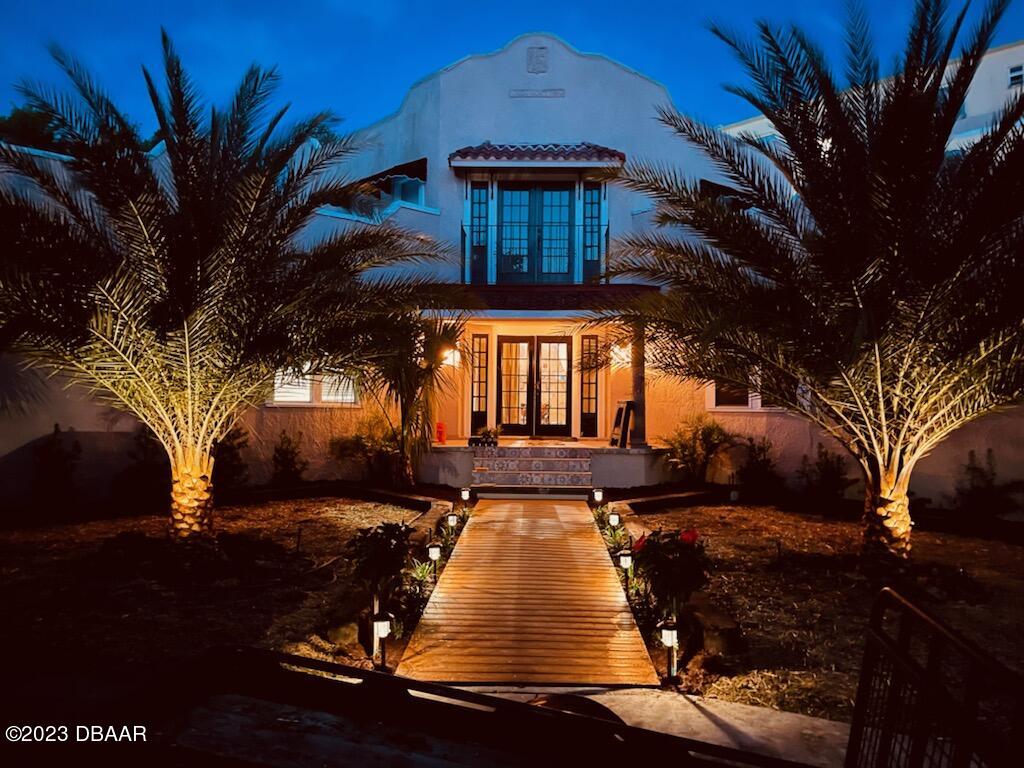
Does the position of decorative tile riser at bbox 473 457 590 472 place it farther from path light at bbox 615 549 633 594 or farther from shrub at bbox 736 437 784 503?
path light at bbox 615 549 633 594

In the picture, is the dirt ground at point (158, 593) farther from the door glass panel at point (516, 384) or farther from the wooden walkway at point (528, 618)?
the door glass panel at point (516, 384)

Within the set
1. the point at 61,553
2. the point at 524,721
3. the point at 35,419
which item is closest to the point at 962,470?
the point at 524,721

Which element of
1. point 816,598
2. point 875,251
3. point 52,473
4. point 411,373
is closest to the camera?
point 875,251

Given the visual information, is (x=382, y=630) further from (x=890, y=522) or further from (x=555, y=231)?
(x=555, y=231)

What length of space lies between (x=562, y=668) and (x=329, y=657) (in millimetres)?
1821

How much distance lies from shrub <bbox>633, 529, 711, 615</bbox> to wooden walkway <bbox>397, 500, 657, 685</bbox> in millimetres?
402

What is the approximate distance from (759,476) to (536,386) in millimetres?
5346

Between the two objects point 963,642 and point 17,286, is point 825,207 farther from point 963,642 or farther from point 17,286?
point 17,286

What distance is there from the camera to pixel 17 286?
275 inches

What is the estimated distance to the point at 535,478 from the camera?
1370 centimetres

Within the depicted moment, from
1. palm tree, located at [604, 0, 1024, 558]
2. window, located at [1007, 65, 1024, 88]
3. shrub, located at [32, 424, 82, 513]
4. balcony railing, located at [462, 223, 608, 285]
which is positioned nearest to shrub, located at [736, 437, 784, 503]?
palm tree, located at [604, 0, 1024, 558]

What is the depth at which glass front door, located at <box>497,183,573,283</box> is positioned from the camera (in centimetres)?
1714

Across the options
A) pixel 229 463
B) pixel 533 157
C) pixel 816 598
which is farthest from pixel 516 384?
pixel 816 598

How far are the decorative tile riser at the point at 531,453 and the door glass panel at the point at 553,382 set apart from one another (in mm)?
3143
